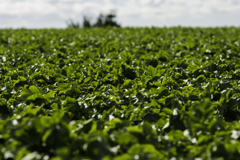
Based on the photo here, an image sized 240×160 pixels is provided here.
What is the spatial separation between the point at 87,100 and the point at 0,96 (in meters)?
1.38

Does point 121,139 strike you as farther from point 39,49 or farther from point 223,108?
point 39,49

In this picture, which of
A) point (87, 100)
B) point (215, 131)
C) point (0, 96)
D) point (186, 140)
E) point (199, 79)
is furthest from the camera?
point (199, 79)

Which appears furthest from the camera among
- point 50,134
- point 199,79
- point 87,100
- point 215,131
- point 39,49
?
point 39,49

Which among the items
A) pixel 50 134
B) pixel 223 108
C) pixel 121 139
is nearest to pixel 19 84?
pixel 50 134

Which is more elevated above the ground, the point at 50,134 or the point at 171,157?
the point at 50,134

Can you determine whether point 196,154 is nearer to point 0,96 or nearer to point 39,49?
point 0,96

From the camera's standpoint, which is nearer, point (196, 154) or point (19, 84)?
point (196, 154)

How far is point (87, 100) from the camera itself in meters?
3.09

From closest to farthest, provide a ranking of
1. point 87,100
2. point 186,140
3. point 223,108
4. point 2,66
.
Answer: point 186,140 < point 223,108 < point 87,100 < point 2,66

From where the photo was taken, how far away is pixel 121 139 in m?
1.90

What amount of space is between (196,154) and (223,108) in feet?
3.69

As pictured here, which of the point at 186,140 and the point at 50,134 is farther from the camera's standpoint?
the point at 186,140

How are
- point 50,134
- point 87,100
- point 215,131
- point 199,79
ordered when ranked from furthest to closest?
point 199,79 < point 87,100 < point 215,131 < point 50,134

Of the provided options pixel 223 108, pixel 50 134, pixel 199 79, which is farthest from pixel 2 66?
pixel 223 108
